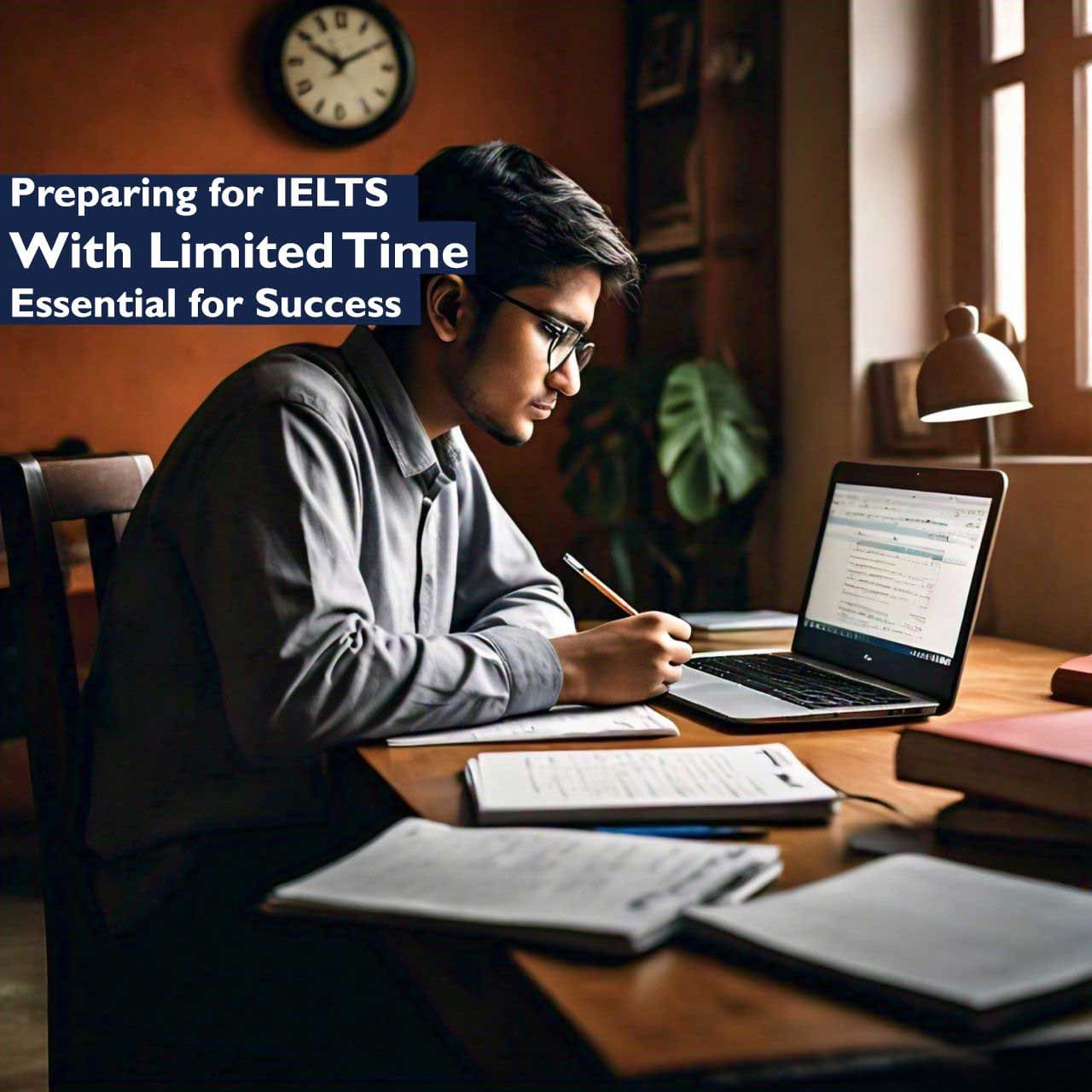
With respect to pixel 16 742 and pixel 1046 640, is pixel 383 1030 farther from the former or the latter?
pixel 16 742

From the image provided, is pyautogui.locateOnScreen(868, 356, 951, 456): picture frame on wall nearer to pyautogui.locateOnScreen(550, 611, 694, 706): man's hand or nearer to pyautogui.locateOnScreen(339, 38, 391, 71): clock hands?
pyautogui.locateOnScreen(550, 611, 694, 706): man's hand

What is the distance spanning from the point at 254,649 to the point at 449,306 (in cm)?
51

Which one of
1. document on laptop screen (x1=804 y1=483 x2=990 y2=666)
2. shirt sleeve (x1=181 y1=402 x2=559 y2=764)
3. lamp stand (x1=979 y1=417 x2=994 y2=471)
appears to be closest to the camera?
shirt sleeve (x1=181 y1=402 x2=559 y2=764)

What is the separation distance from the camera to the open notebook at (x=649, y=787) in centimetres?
92

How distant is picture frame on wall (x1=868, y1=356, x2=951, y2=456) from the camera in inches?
98.5

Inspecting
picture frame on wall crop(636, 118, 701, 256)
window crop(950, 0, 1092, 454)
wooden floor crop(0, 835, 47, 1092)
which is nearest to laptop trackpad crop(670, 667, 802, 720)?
window crop(950, 0, 1092, 454)

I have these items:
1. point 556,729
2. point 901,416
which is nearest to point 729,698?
point 556,729

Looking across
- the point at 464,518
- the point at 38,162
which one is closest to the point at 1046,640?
the point at 464,518

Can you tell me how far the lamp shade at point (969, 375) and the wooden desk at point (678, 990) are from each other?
0.55m

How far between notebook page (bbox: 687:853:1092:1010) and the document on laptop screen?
26.8 inches

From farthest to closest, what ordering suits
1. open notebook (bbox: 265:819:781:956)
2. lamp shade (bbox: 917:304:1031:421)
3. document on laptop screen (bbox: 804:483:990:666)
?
lamp shade (bbox: 917:304:1031:421) < document on laptop screen (bbox: 804:483:990:666) < open notebook (bbox: 265:819:781:956)

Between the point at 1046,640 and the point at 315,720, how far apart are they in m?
1.32

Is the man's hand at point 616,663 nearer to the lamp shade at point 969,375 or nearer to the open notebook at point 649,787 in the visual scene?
the open notebook at point 649,787

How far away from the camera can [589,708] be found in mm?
1341
